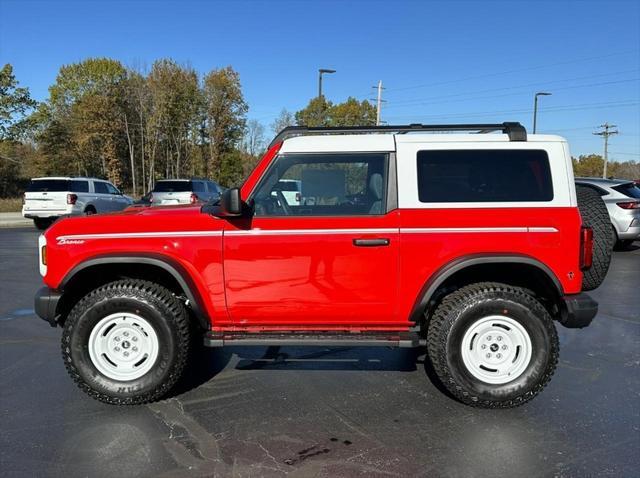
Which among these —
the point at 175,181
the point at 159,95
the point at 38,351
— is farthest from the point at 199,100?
the point at 38,351

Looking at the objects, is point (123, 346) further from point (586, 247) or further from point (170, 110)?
point (170, 110)

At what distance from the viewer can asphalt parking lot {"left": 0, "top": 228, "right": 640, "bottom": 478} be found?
Result: 3.00 meters

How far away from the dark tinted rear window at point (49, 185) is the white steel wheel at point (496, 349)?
17.2 m

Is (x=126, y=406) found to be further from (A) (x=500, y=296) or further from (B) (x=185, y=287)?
(A) (x=500, y=296)

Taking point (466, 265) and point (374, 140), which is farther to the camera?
point (374, 140)

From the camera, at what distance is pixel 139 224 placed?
3.80 meters

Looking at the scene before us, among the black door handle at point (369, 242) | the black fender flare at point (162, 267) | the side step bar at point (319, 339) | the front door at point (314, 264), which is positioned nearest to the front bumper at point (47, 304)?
the black fender flare at point (162, 267)

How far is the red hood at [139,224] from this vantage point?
3.77 metres

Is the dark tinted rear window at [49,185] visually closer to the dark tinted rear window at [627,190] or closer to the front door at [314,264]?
the front door at [314,264]

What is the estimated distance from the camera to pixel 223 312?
3.82 meters

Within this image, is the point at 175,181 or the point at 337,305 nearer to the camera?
Result: the point at 337,305

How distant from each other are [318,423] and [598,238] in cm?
272

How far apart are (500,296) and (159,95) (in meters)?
47.7

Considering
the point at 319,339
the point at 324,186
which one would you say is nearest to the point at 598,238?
the point at 324,186
